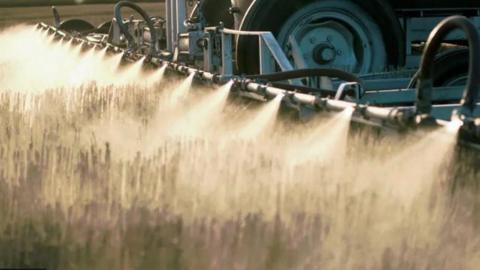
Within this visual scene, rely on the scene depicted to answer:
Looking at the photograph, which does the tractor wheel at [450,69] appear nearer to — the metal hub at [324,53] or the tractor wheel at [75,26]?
the metal hub at [324,53]

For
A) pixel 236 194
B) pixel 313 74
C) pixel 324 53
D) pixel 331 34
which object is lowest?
pixel 236 194

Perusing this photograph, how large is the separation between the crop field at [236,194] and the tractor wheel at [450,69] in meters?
1.23

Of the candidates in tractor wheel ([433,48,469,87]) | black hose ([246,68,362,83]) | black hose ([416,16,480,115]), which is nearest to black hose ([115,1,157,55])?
black hose ([246,68,362,83])

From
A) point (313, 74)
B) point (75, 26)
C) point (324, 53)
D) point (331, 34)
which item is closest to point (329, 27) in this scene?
point (331, 34)

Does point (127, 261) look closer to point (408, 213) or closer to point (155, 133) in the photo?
point (408, 213)

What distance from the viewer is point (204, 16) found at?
26.4 ft

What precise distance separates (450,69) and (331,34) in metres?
0.85

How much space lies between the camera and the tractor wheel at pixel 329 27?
554 centimetres

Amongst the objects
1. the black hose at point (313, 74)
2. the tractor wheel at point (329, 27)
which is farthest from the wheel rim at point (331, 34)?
the black hose at point (313, 74)

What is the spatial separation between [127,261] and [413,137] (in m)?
1.23

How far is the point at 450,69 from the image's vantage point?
16.7ft

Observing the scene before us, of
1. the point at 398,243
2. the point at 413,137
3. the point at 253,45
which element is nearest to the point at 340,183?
the point at 413,137

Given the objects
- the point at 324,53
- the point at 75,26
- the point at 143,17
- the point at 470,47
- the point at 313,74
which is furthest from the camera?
the point at 75,26

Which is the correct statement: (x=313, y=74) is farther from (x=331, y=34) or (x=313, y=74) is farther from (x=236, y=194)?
(x=236, y=194)
